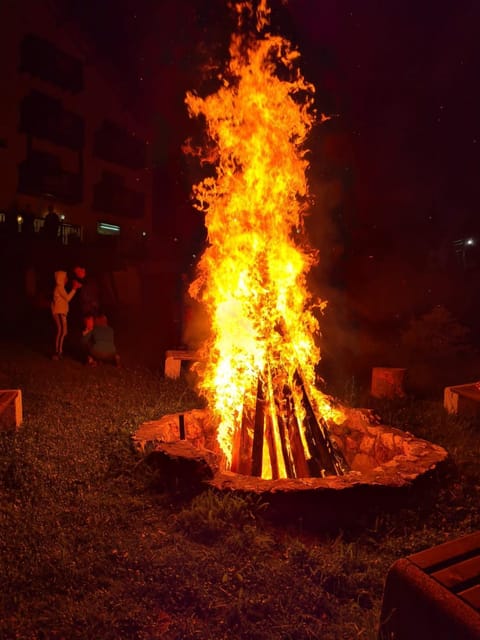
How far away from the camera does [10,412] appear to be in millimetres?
7066

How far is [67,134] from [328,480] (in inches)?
1109

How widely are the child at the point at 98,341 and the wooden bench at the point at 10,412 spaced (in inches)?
167

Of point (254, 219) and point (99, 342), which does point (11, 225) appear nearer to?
point (99, 342)

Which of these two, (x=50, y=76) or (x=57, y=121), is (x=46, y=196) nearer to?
(x=57, y=121)

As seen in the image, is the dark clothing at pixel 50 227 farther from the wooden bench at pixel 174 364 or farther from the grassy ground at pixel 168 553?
the grassy ground at pixel 168 553

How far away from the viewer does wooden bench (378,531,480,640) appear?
253cm

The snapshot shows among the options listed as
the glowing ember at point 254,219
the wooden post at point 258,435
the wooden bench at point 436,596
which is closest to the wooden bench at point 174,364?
the glowing ember at point 254,219

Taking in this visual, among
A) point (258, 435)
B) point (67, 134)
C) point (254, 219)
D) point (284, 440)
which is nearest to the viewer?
point (258, 435)

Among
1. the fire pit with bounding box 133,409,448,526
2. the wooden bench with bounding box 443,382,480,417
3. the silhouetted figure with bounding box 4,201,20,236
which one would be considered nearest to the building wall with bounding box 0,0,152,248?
the silhouetted figure with bounding box 4,201,20,236

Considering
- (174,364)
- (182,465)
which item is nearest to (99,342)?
(174,364)

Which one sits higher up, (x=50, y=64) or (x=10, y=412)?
(x=50, y=64)

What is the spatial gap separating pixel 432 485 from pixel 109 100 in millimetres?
32094

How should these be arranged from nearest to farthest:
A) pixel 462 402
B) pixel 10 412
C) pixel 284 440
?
pixel 284 440
pixel 10 412
pixel 462 402

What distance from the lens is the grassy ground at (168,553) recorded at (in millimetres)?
3422
